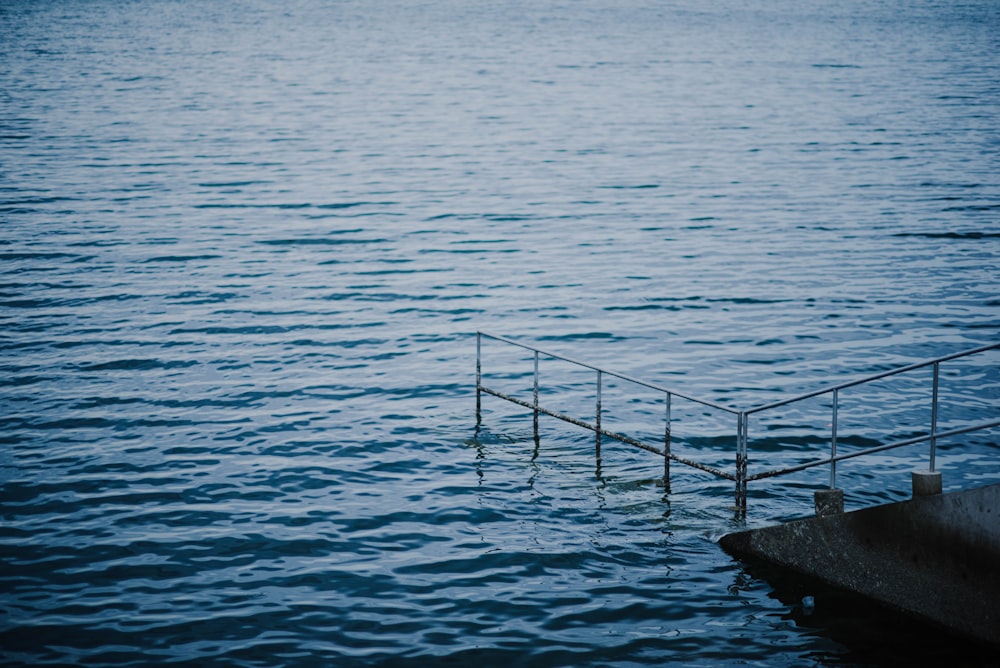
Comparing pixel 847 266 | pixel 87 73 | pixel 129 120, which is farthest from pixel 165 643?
pixel 87 73

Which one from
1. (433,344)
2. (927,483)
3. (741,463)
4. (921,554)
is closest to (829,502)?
(921,554)

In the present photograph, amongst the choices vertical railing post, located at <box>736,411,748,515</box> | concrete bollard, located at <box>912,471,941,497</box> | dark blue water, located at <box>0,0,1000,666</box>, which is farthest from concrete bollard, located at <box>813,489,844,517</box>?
vertical railing post, located at <box>736,411,748,515</box>

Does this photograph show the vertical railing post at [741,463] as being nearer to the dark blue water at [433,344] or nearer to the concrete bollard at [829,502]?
the dark blue water at [433,344]

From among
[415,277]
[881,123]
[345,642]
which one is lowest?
[345,642]

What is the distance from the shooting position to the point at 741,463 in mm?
15930

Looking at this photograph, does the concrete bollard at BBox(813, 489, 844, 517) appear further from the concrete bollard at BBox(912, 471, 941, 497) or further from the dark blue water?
the concrete bollard at BBox(912, 471, 941, 497)

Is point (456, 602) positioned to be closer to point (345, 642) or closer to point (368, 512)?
point (345, 642)

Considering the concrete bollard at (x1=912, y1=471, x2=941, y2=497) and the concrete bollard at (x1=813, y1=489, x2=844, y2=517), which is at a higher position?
the concrete bollard at (x1=912, y1=471, x2=941, y2=497)

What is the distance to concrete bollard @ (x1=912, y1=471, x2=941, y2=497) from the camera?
1270 centimetres

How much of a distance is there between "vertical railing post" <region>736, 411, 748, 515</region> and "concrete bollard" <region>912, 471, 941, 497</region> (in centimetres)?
257

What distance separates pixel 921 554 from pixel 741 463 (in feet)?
11.1

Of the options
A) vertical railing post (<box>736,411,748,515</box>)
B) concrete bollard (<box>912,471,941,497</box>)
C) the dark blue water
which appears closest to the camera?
concrete bollard (<box>912,471,941,497</box>)

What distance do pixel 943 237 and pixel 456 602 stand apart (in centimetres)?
2604

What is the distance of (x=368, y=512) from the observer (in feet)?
56.3
